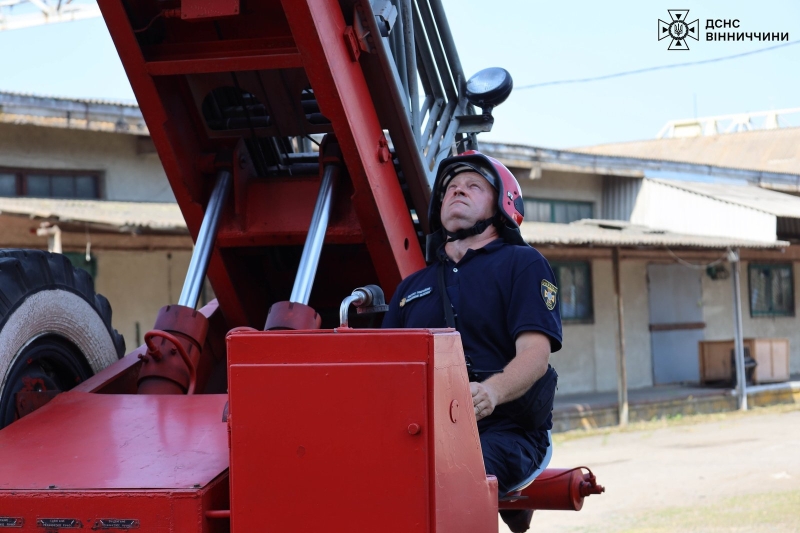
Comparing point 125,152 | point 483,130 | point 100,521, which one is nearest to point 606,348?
point 125,152

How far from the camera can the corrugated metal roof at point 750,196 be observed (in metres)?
20.0

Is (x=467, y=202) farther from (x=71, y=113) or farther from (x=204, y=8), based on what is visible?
(x=71, y=113)

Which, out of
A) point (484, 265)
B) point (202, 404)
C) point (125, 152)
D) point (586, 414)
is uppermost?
point (125, 152)

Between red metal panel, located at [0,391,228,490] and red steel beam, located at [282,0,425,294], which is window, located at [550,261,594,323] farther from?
red metal panel, located at [0,391,228,490]

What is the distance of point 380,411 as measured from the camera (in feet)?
7.82

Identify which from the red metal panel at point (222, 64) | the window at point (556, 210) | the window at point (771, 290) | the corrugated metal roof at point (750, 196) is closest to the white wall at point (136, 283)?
the window at point (556, 210)

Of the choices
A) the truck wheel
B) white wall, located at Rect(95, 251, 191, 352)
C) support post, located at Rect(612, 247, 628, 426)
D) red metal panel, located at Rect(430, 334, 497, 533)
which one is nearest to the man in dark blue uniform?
red metal panel, located at Rect(430, 334, 497, 533)

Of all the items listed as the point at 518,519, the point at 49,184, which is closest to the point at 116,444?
the point at 518,519

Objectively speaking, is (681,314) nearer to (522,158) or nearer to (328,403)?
(522,158)

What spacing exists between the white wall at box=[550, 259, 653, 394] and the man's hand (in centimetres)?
1505

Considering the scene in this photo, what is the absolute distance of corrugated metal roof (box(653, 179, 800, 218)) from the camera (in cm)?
2005

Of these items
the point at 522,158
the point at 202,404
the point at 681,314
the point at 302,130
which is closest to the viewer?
the point at 202,404

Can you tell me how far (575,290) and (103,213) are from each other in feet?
32.8

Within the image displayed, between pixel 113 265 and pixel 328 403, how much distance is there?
11.2 m
